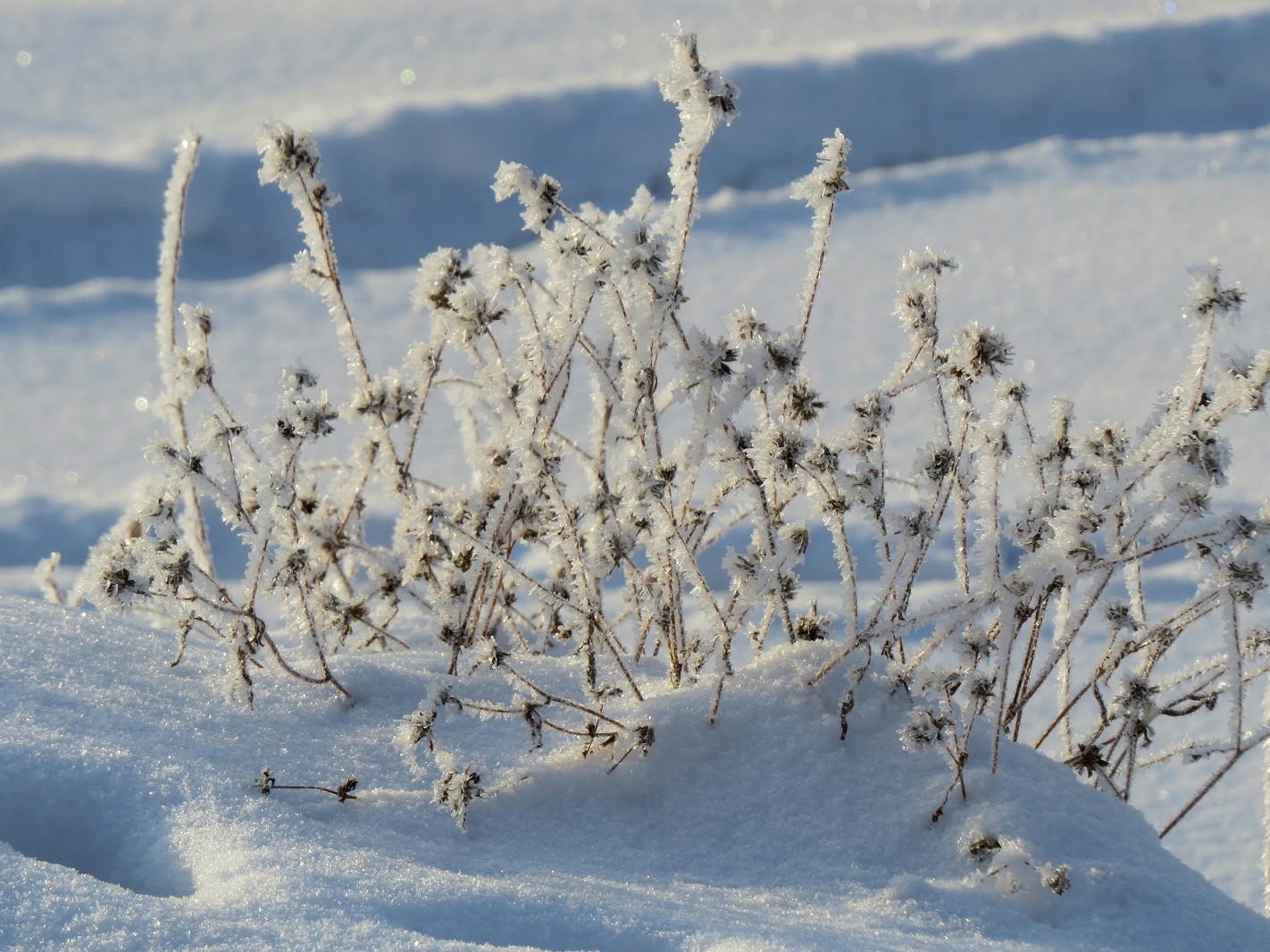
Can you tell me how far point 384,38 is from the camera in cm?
654

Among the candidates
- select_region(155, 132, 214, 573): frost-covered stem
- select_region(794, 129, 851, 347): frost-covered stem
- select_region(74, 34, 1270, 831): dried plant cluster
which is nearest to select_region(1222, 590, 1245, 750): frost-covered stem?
select_region(74, 34, 1270, 831): dried plant cluster

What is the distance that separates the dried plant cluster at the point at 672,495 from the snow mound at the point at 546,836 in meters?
0.05

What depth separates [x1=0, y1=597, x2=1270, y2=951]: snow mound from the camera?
1.12 meters

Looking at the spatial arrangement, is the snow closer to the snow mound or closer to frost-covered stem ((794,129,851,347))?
the snow mound

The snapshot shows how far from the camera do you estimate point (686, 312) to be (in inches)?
177

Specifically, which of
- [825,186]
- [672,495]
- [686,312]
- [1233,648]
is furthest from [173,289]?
[686,312]

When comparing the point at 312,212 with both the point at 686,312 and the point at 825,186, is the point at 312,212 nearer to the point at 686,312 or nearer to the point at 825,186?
the point at 825,186

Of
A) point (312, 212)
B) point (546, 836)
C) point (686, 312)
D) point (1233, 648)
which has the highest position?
point (686, 312)

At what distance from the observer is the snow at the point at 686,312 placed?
4.00ft

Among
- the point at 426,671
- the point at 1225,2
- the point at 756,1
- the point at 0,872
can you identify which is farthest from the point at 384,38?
the point at 0,872

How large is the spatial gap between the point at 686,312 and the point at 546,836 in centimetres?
328

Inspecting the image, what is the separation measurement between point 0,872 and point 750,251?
408 centimetres

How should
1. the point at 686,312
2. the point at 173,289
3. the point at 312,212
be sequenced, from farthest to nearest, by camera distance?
the point at 686,312 < the point at 173,289 < the point at 312,212

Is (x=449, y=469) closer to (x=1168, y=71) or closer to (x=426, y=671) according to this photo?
(x=426, y=671)
